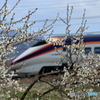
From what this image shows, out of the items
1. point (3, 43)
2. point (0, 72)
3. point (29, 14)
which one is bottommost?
point (0, 72)

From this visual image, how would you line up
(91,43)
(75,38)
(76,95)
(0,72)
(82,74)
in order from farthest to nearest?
(91,43) → (75,38) → (82,74) → (76,95) → (0,72)

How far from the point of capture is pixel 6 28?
3699 mm

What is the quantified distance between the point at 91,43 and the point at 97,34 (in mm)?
923

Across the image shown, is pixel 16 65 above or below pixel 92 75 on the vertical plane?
below

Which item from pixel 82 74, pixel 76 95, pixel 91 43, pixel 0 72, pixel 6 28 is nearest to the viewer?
pixel 0 72

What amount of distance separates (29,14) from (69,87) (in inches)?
66.1

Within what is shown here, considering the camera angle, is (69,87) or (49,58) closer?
(69,87)

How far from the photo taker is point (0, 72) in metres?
3.40

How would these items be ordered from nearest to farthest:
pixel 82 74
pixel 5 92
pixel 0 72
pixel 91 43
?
pixel 0 72 → pixel 5 92 → pixel 82 74 → pixel 91 43

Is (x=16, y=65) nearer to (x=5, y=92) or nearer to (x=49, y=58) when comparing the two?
(x=49, y=58)

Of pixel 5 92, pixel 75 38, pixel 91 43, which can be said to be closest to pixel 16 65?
pixel 91 43

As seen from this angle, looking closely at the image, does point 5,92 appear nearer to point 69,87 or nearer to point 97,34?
point 69,87

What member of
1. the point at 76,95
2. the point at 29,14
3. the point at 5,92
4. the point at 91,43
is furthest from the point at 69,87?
the point at 91,43

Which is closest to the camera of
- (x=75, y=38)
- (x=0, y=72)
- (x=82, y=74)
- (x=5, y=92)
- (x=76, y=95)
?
(x=0, y=72)
